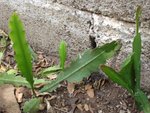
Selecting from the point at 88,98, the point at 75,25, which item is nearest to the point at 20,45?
the point at 75,25

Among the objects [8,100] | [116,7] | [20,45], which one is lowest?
[8,100]

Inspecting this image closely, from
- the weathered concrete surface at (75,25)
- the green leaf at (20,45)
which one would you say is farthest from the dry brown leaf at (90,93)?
the green leaf at (20,45)

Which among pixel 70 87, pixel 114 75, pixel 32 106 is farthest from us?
pixel 70 87

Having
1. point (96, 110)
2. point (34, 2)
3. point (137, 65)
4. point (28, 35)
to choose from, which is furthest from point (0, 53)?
point (137, 65)

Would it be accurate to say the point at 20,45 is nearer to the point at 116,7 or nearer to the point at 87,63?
the point at 87,63

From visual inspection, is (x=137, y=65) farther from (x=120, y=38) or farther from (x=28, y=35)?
(x=28, y=35)

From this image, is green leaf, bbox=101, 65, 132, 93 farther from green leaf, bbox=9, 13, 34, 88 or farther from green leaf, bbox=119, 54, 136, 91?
green leaf, bbox=9, 13, 34, 88

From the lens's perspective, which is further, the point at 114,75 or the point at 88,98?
the point at 88,98

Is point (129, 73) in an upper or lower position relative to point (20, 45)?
lower
